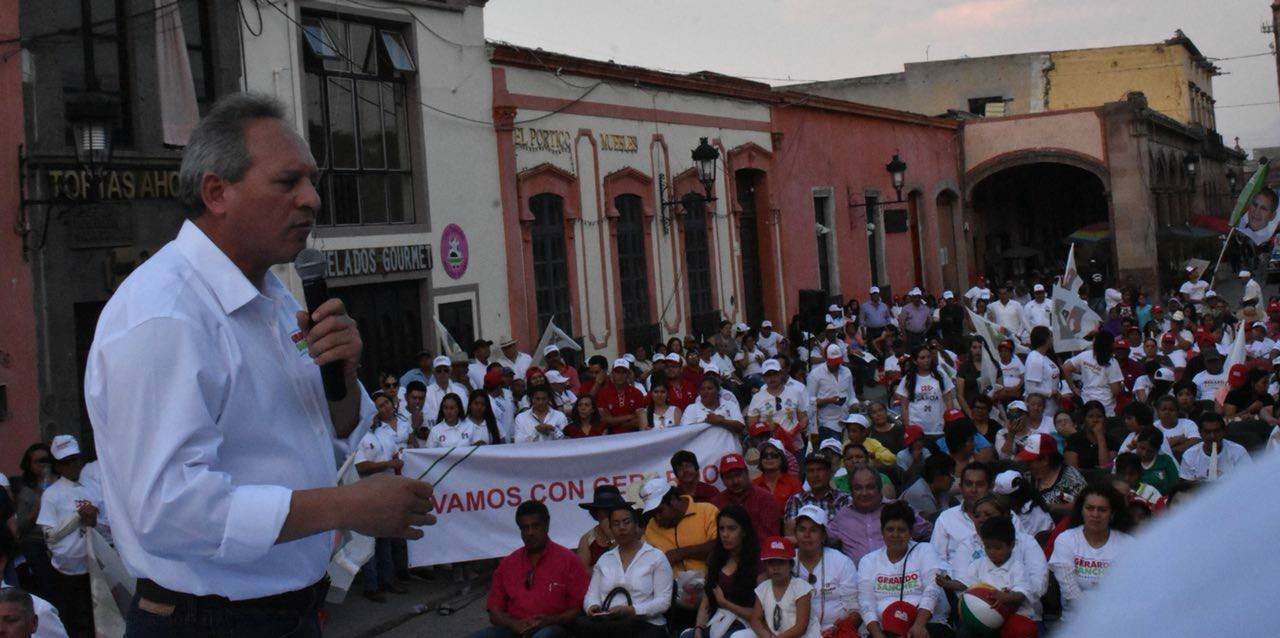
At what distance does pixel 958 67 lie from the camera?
157 ft

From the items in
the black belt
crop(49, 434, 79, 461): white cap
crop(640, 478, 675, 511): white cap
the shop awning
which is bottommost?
crop(640, 478, 675, 511): white cap

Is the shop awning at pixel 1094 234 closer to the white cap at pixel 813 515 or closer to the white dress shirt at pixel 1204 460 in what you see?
the white dress shirt at pixel 1204 460

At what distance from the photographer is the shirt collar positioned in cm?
260

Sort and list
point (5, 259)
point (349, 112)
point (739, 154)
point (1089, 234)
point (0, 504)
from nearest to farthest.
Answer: point (0, 504), point (5, 259), point (349, 112), point (739, 154), point (1089, 234)

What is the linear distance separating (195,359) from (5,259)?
37.5 feet

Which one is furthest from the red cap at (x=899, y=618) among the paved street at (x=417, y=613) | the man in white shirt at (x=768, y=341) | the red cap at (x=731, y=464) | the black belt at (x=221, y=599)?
the man in white shirt at (x=768, y=341)

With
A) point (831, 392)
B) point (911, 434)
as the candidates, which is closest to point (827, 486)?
point (911, 434)

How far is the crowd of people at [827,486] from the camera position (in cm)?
840

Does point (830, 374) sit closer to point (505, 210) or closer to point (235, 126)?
point (505, 210)

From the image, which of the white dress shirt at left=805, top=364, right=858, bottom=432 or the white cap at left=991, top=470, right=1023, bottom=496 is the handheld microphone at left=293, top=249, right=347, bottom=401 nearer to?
the white cap at left=991, top=470, right=1023, bottom=496

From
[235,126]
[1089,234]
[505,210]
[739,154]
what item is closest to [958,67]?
[1089,234]

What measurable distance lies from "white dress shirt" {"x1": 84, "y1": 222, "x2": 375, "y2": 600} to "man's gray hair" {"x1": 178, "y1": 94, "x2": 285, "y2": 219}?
80 mm

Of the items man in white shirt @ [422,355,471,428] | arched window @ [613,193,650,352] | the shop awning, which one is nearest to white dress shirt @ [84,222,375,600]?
man in white shirt @ [422,355,471,428]

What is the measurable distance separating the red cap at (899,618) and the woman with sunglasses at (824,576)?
25 centimetres
